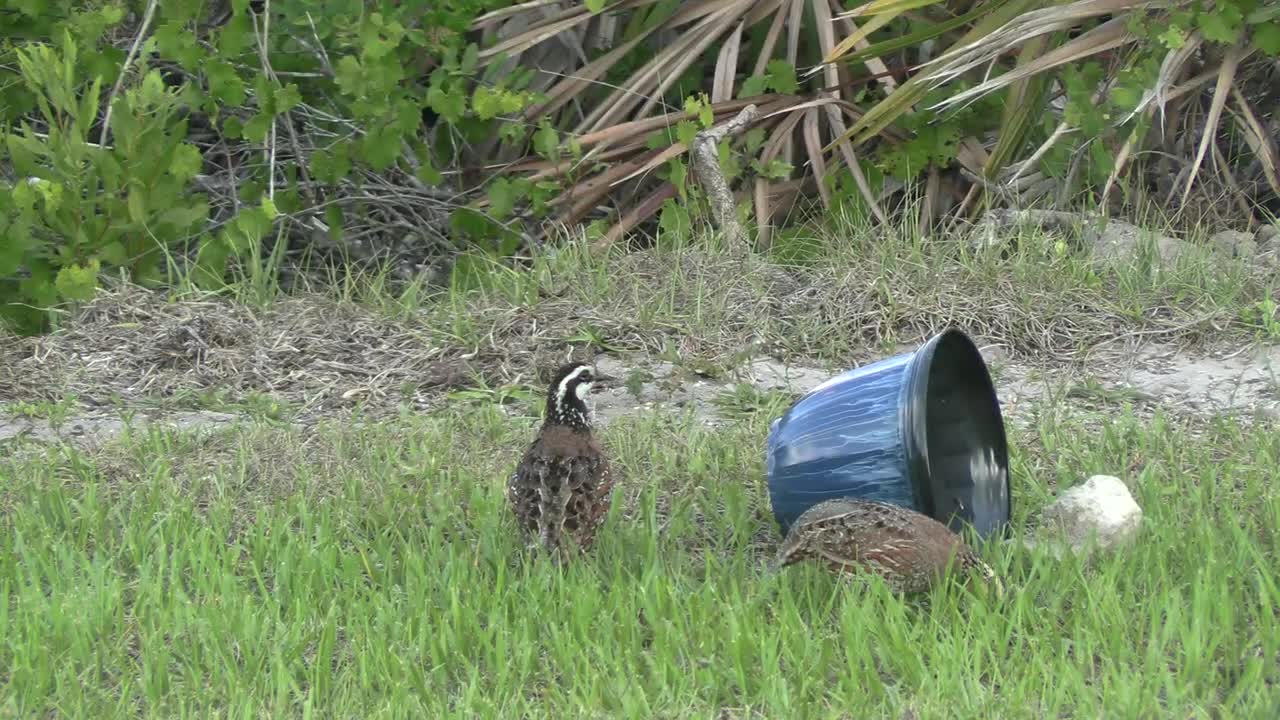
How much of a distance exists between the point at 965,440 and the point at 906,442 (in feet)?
2.20

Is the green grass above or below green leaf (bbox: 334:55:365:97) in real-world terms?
below

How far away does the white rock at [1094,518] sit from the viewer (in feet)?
14.6

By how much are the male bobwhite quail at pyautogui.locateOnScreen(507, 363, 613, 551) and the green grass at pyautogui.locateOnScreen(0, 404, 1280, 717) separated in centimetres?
11

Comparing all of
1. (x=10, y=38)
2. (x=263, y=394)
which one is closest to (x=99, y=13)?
(x=10, y=38)

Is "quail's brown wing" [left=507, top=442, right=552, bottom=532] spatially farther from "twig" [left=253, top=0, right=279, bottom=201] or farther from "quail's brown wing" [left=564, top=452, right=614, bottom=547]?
"twig" [left=253, top=0, right=279, bottom=201]

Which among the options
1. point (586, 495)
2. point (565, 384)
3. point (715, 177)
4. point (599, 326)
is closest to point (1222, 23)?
point (715, 177)

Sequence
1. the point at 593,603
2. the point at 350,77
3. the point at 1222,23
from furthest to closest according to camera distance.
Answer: the point at 350,77
the point at 1222,23
the point at 593,603

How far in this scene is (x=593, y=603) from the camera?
414cm

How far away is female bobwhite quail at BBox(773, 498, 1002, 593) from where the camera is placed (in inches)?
163

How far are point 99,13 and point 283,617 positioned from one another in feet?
12.6

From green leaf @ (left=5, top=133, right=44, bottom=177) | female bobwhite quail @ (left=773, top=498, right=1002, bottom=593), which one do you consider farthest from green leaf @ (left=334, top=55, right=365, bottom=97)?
female bobwhite quail @ (left=773, top=498, right=1002, bottom=593)

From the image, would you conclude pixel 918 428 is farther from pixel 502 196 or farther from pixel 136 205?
pixel 136 205

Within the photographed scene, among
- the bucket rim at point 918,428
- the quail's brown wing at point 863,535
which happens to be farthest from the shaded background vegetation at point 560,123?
the quail's brown wing at point 863,535

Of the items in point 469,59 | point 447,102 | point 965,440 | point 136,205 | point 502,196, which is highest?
point 469,59
